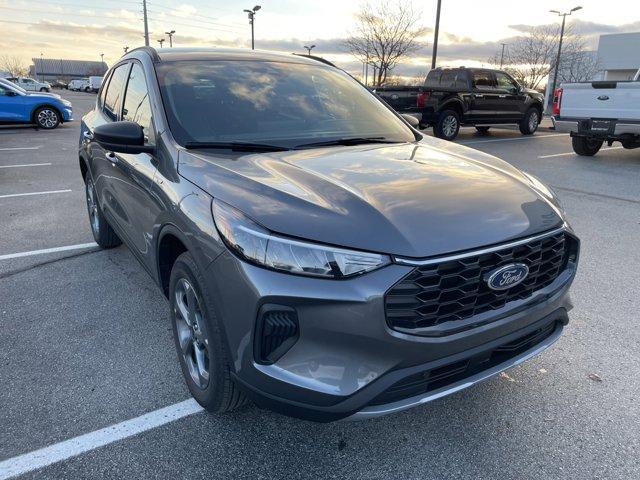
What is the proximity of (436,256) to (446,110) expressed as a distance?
13314mm

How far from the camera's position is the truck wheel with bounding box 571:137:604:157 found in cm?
1138

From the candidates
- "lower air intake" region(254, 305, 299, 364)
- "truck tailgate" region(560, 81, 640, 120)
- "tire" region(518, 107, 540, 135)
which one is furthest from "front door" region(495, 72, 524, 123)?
"lower air intake" region(254, 305, 299, 364)

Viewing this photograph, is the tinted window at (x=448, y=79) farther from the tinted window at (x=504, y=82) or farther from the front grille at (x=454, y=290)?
the front grille at (x=454, y=290)

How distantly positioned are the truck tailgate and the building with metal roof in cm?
11287

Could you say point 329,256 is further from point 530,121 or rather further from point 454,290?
point 530,121

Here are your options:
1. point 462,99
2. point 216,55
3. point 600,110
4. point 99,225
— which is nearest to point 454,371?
point 216,55

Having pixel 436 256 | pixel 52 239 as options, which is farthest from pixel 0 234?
pixel 436 256

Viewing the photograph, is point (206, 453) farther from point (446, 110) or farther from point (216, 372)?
point (446, 110)

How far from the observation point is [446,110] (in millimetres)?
14359

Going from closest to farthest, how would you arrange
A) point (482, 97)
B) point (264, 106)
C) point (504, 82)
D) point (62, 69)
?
point (264, 106) < point (482, 97) < point (504, 82) < point (62, 69)

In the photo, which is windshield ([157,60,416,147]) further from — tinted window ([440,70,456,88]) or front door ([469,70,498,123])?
tinted window ([440,70,456,88])

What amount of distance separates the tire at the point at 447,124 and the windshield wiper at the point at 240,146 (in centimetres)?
1209

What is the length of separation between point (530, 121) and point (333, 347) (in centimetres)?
1642

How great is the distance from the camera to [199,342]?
100 inches
